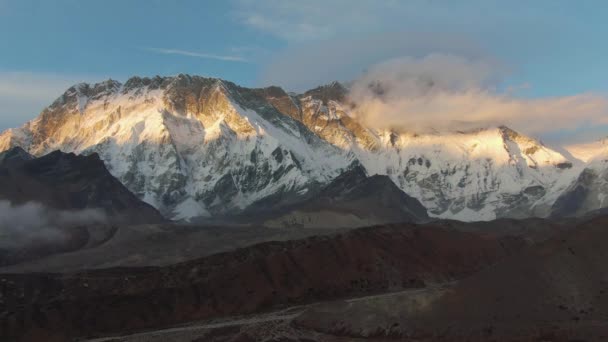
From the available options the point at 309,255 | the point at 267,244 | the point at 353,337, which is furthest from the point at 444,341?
the point at 267,244

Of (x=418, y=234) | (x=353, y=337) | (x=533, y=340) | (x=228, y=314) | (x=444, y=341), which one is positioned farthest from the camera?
(x=418, y=234)

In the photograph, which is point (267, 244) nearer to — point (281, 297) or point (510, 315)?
point (281, 297)

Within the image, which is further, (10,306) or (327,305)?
(10,306)

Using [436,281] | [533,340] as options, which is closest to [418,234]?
[436,281]

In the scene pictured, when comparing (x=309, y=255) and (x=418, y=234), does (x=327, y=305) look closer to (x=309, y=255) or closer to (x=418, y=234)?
(x=309, y=255)

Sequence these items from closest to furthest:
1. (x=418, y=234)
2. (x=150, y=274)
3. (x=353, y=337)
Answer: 1. (x=353, y=337)
2. (x=150, y=274)
3. (x=418, y=234)

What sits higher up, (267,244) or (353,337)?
(267,244)
